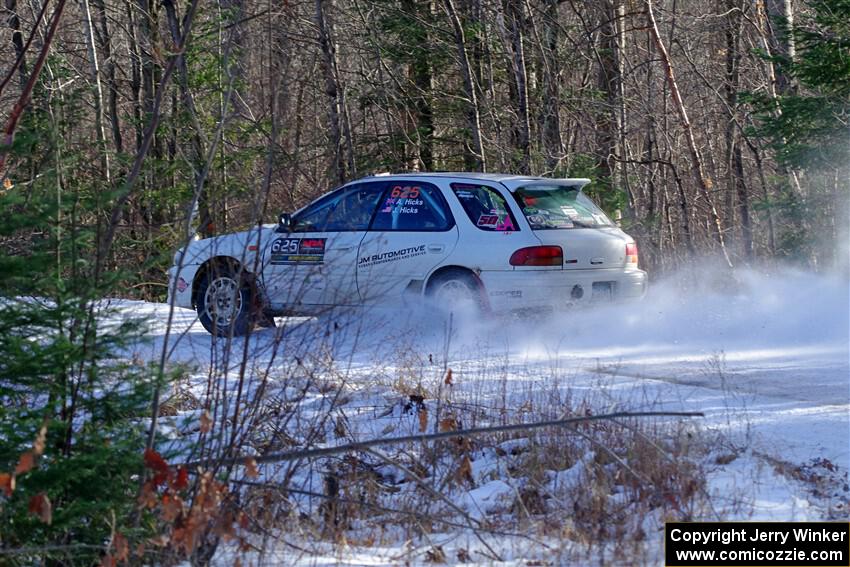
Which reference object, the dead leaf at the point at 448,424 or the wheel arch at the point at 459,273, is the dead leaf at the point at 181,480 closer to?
the dead leaf at the point at 448,424

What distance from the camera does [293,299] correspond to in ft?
20.6

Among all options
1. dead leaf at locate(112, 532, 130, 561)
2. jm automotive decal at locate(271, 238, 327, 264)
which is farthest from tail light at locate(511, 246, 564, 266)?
dead leaf at locate(112, 532, 130, 561)

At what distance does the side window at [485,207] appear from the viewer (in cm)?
1085

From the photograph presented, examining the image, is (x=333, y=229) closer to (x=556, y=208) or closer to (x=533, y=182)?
(x=533, y=182)

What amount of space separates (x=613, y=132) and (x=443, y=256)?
11.5 metres

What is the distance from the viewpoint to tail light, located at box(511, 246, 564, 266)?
10.6 metres

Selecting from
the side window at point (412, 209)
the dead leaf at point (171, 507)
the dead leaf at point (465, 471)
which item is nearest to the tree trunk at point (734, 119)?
the side window at point (412, 209)

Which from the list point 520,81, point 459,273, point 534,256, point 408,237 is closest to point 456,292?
point 459,273

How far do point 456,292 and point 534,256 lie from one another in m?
0.88

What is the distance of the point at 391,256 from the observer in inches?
437

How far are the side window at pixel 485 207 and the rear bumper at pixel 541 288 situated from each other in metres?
0.52

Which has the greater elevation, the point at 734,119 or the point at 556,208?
the point at 734,119

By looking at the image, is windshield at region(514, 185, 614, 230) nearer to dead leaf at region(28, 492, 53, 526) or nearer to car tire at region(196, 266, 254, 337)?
car tire at region(196, 266, 254, 337)

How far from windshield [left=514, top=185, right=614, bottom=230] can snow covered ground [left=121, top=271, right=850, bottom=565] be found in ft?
3.16
